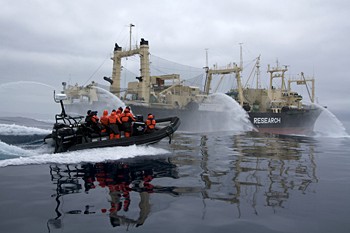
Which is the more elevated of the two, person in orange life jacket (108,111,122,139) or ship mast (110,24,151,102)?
ship mast (110,24,151,102)

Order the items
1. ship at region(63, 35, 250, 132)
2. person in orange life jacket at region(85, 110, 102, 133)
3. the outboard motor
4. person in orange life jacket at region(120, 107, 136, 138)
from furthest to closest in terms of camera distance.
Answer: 1. ship at region(63, 35, 250, 132)
2. person in orange life jacket at region(120, 107, 136, 138)
3. person in orange life jacket at region(85, 110, 102, 133)
4. the outboard motor

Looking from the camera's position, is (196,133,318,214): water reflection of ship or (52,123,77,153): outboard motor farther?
(52,123,77,153): outboard motor

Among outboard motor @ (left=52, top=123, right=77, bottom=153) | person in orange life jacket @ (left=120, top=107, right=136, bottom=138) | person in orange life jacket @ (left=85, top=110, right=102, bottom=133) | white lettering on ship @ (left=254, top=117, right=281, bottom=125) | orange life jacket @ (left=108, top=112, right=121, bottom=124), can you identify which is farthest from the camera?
white lettering on ship @ (left=254, top=117, right=281, bottom=125)

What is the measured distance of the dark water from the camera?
482 cm

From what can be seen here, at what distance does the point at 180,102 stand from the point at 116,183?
3102cm

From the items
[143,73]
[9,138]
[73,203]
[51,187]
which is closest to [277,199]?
[73,203]

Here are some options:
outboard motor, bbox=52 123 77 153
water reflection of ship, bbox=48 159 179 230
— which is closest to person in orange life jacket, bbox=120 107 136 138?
outboard motor, bbox=52 123 77 153

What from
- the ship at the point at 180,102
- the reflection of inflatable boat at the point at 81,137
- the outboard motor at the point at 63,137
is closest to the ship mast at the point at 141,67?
the ship at the point at 180,102

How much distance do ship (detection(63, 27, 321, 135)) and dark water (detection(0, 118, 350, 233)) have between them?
2288cm

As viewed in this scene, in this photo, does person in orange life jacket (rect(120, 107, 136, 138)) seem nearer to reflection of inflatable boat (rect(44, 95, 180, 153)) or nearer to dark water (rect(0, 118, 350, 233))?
reflection of inflatable boat (rect(44, 95, 180, 153))

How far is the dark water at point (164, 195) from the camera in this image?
4820mm

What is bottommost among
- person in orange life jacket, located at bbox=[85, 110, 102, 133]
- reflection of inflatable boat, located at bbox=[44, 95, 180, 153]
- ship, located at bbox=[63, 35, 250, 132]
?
reflection of inflatable boat, located at bbox=[44, 95, 180, 153]

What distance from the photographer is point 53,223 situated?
4.69 metres

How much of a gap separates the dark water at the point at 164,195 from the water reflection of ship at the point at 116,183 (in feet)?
0.06
